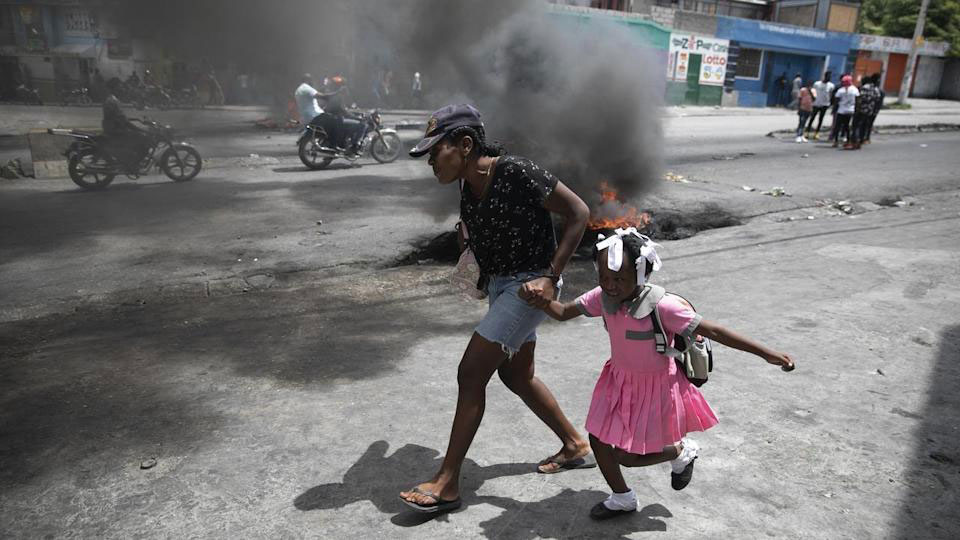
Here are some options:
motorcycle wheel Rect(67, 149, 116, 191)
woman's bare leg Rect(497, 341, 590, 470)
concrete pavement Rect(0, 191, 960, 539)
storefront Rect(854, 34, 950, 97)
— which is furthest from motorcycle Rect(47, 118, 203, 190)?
storefront Rect(854, 34, 950, 97)

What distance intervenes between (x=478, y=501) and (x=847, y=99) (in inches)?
580

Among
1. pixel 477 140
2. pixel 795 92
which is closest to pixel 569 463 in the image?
pixel 477 140

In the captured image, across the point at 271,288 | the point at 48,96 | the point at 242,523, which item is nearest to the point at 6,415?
the point at 242,523

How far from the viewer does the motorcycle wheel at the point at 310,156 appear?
1045 centimetres

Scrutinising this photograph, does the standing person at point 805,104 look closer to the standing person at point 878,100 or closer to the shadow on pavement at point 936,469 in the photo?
the standing person at point 878,100

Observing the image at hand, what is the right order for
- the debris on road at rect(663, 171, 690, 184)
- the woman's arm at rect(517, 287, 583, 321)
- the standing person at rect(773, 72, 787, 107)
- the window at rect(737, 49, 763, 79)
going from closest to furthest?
the woman's arm at rect(517, 287, 583, 321), the debris on road at rect(663, 171, 690, 184), the window at rect(737, 49, 763, 79), the standing person at rect(773, 72, 787, 107)

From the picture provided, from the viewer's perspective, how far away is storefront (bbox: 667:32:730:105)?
93.9 ft

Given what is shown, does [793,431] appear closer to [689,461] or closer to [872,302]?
[689,461]

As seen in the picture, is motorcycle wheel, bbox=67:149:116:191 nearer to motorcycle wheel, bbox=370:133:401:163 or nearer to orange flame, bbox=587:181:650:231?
motorcycle wheel, bbox=370:133:401:163

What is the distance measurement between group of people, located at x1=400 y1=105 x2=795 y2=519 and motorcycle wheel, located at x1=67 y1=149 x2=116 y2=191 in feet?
26.4

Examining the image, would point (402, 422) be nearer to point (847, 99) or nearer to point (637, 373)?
point (637, 373)

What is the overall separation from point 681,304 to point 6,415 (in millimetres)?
3053

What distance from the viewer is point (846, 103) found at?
14156mm

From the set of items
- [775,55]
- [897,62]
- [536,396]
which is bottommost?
[536,396]
